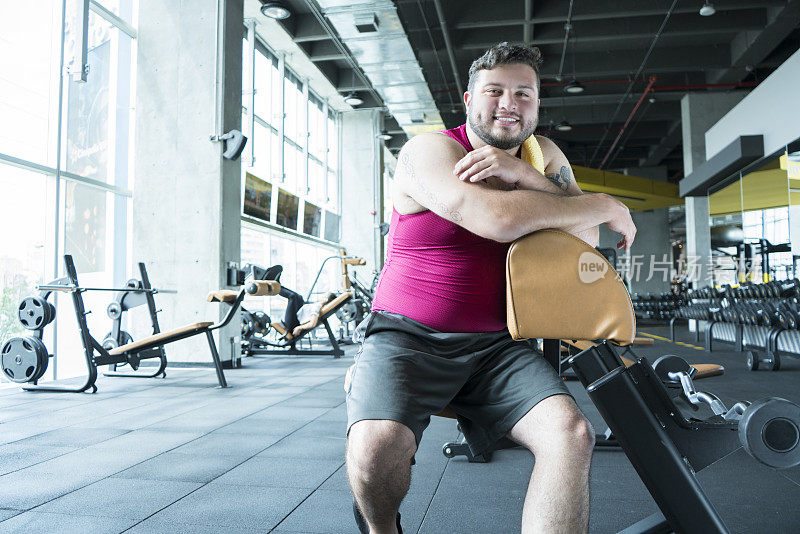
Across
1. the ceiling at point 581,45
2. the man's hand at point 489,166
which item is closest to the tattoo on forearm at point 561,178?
the man's hand at point 489,166

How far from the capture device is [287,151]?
9195 millimetres

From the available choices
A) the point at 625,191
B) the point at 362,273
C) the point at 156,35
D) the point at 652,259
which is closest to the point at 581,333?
the point at 156,35

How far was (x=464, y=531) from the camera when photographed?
1.59 m

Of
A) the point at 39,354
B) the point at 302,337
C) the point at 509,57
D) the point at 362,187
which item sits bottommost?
the point at 302,337

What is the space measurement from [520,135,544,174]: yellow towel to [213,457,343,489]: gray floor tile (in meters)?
1.32

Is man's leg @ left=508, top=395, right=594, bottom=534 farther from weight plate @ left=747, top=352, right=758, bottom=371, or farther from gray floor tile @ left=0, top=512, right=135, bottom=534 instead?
weight plate @ left=747, top=352, right=758, bottom=371

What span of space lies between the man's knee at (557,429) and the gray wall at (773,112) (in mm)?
7263

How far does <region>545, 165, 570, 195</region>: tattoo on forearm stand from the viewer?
4.75ft

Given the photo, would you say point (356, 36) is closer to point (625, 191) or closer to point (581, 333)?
point (581, 333)

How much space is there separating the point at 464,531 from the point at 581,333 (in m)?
0.81

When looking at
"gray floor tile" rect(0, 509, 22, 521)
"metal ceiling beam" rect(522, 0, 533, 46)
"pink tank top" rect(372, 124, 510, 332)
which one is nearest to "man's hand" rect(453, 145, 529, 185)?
"pink tank top" rect(372, 124, 510, 332)

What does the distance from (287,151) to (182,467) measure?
7501 mm

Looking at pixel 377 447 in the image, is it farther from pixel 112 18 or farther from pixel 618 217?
pixel 112 18

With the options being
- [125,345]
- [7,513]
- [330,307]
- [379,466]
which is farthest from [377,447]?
[330,307]
